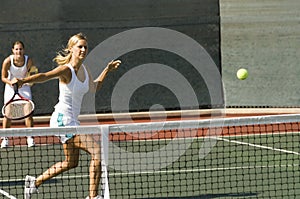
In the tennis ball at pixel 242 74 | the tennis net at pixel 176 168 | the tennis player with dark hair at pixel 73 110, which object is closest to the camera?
the tennis net at pixel 176 168

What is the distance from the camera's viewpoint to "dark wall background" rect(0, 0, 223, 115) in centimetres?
1429

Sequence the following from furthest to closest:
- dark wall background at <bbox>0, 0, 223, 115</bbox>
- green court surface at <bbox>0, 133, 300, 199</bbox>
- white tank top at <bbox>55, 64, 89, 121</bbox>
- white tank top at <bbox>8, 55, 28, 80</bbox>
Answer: dark wall background at <bbox>0, 0, 223, 115</bbox>, white tank top at <bbox>8, 55, 28, 80</bbox>, green court surface at <bbox>0, 133, 300, 199</bbox>, white tank top at <bbox>55, 64, 89, 121</bbox>

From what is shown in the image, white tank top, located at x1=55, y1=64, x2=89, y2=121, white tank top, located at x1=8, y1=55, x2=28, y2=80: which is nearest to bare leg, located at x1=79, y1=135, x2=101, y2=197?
white tank top, located at x1=55, y1=64, x2=89, y2=121

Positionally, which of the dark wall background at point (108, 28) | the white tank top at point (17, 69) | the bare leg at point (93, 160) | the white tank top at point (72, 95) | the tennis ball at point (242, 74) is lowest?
the bare leg at point (93, 160)

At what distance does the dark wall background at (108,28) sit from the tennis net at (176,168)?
3.84 metres

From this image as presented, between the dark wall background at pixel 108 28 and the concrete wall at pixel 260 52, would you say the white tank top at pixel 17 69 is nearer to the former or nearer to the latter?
the dark wall background at pixel 108 28

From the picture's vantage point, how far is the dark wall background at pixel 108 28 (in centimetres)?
1429

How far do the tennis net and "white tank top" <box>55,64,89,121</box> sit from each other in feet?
1.00

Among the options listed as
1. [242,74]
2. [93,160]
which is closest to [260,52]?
[242,74]

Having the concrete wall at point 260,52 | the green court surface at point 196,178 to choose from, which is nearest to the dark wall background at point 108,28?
the concrete wall at point 260,52

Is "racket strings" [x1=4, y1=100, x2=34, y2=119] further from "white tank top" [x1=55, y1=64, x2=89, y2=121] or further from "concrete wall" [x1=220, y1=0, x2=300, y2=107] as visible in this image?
"concrete wall" [x1=220, y1=0, x2=300, y2=107]

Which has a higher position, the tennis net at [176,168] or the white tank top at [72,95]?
the white tank top at [72,95]

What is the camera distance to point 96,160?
6562 millimetres

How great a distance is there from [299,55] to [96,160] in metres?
8.90
